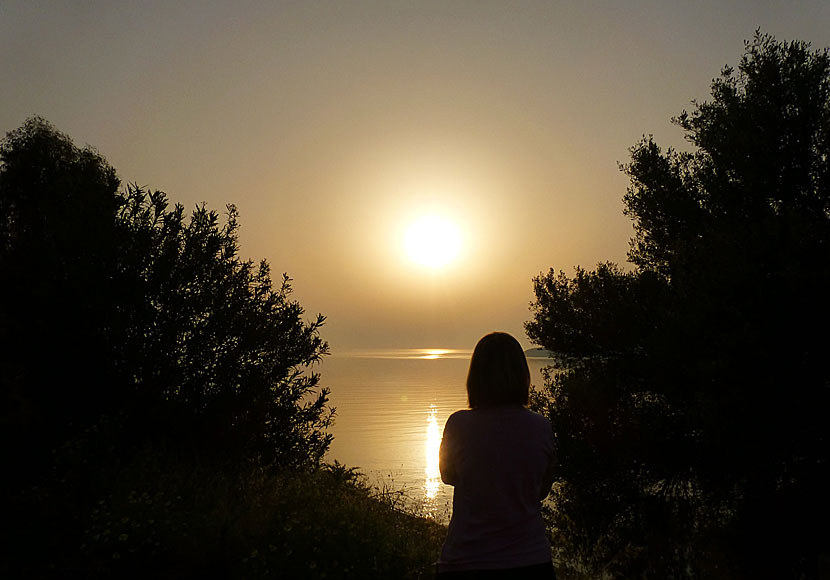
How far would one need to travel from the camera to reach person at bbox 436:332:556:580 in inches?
130

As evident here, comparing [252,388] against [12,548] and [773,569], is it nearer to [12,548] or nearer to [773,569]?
[12,548]

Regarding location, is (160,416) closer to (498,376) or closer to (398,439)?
(498,376)

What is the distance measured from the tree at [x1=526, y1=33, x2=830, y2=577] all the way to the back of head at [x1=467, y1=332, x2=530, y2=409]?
11229 millimetres

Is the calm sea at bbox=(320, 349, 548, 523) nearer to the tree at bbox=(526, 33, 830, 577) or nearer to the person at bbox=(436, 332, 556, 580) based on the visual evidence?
the tree at bbox=(526, 33, 830, 577)

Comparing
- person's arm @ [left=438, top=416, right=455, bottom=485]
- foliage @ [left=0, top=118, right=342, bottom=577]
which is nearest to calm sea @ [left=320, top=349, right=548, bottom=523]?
foliage @ [left=0, top=118, right=342, bottom=577]

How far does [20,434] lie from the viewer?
36.7 feet

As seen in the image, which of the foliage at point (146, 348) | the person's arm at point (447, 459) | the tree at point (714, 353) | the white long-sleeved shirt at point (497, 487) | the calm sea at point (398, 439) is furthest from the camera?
the calm sea at point (398, 439)

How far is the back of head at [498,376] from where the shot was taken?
11.2 ft

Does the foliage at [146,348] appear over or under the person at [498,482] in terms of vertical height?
over

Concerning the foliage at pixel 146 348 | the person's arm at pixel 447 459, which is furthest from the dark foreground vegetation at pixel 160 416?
the person's arm at pixel 447 459

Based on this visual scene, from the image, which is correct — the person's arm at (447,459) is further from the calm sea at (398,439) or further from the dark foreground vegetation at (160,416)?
the calm sea at (398,439)

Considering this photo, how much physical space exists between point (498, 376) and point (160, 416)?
1029cm

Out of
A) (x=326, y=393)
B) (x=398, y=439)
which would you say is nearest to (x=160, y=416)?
(x=326, y=393)

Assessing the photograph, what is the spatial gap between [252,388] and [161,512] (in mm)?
5485
